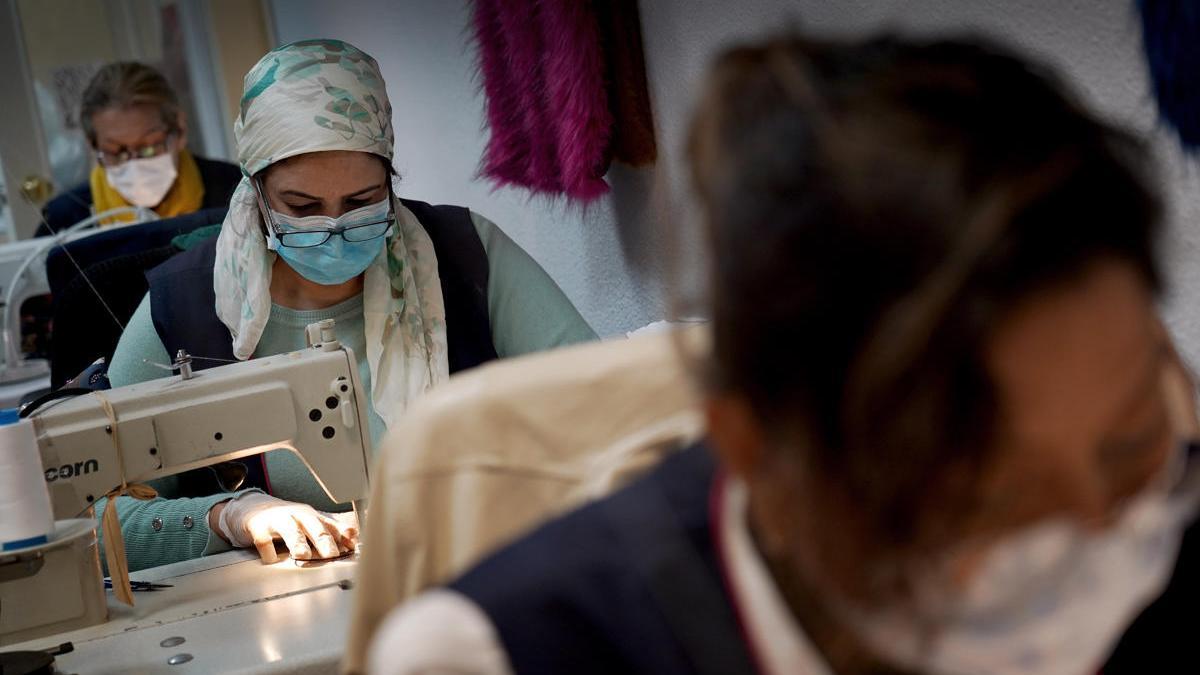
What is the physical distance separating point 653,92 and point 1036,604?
1572 millimetres

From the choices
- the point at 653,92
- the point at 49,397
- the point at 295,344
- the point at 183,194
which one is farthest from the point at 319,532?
the point at 183,194

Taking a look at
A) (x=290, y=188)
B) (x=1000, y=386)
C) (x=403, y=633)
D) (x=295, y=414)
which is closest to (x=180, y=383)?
(x=295, y=414)

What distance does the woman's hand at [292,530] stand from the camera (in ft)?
5.13

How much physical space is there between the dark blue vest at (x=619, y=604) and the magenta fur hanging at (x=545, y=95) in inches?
55.8

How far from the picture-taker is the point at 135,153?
3.84 metres

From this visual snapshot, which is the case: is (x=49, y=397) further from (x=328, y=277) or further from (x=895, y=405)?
(x=895, y=405)

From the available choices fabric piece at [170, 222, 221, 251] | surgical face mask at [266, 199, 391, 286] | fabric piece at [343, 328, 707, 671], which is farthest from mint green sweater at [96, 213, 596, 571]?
fabric piece at [343, 328, 707, 671]

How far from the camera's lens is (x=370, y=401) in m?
1.97

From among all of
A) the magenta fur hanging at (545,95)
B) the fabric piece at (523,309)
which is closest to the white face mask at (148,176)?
the magenta fur hanging at (545,95)

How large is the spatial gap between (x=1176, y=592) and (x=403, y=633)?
19.6 inches

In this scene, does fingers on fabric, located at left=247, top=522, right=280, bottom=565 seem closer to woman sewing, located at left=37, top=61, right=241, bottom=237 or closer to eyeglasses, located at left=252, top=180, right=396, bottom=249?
eyeglasses, located at left=252, top=180, right=396, bottom=249

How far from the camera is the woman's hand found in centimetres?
156

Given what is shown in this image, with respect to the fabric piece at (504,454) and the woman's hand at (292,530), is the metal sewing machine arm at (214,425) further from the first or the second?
the fabric piece at (504,454)

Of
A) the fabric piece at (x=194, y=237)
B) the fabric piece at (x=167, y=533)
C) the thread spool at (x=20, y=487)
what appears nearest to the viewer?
the thread spool at (x=20, y=487)
